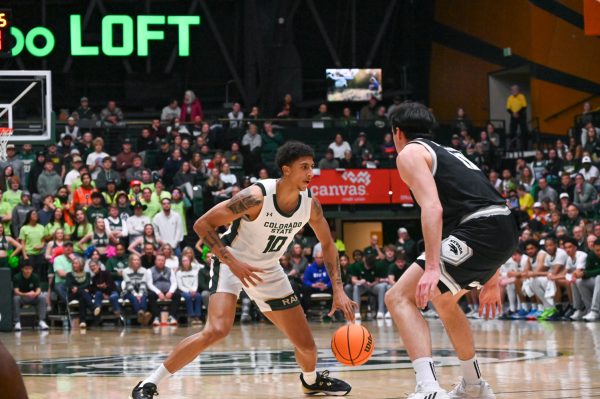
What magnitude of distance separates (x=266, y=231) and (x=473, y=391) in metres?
1.86

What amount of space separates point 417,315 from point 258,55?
27342 millimetres

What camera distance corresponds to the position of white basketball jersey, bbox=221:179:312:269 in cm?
756

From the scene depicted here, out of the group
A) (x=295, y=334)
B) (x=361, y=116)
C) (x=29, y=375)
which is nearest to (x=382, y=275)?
(x=361, y=116)

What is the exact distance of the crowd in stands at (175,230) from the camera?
754 inches

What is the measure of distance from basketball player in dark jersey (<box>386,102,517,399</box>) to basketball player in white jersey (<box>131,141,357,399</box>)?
1.07 metres

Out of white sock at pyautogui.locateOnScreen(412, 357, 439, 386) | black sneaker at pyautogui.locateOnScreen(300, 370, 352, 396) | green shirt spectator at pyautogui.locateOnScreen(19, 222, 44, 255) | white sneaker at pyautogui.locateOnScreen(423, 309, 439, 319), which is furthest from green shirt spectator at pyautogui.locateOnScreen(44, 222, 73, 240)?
white sock at pyautogui.locateOnScreen(412, 357, 439, 386)

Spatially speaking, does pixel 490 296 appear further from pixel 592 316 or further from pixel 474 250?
pixel 592 316

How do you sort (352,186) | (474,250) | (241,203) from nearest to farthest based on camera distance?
1. (474,250)
2. (241,203)
3. (352,186)

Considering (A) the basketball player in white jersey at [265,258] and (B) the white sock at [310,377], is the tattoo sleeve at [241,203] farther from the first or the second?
(B) the white sock at [310,377]

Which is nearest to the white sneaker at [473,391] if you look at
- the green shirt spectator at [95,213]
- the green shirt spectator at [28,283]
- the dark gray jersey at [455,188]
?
the dark gray jersey at [455,188]

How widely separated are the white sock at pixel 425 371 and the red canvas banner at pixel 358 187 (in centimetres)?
1759

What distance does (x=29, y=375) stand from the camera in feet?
32.1

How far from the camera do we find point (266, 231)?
7.59 m

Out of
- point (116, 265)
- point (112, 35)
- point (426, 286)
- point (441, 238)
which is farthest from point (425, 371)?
point (112, 35)
